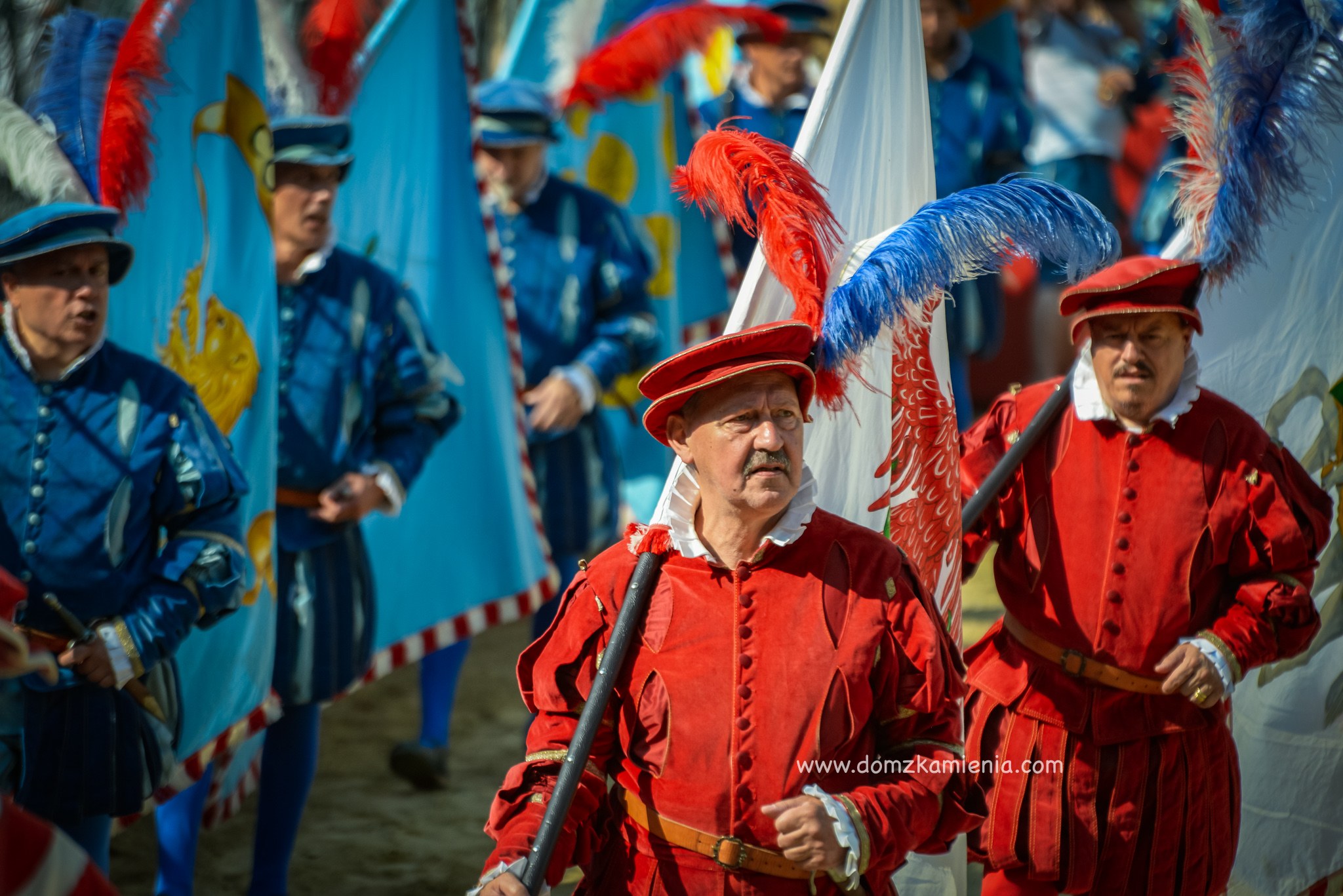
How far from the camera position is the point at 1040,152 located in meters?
9.54

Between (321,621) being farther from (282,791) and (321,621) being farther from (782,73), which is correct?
(782,73)

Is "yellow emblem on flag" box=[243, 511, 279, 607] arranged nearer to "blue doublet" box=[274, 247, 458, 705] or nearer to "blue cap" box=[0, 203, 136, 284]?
"blue doublet" box=[274, 247, 458, 705]

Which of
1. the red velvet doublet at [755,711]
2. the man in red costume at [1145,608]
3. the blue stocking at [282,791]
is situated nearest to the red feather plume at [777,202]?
the red velvet doublet at [755,711]

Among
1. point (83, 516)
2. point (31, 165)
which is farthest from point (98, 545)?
point (31, 165)

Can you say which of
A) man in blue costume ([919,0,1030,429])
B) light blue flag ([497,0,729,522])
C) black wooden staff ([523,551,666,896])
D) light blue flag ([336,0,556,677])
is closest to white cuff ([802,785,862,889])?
black wooden staff ([523,551,666,896])

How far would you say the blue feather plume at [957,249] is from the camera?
103 inches

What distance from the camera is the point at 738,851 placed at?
2467 mm

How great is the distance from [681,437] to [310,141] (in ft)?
7.71

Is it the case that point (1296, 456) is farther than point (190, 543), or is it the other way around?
point (1296, 456)

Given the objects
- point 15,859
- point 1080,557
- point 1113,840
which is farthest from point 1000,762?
point 15,859

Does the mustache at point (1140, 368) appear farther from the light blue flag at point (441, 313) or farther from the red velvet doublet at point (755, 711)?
the light blue flag at point (441, 313)

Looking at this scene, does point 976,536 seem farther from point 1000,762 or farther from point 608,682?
point 608,682

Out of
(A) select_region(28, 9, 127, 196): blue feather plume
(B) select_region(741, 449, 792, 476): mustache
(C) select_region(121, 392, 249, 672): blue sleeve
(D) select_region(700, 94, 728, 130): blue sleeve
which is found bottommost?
(C) select_region(121, 392, 249, 672): blue sleeve

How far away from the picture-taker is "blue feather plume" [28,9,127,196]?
11.7 ft
